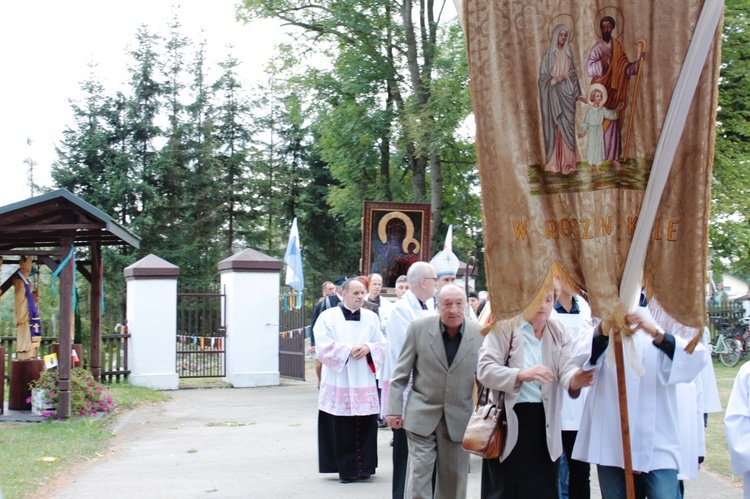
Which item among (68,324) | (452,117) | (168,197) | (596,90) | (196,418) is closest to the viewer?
(596,90)

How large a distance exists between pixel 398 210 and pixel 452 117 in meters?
11.1

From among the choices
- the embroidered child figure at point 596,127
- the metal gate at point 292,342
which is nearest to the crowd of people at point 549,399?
the embroidered child figure at point 596,127

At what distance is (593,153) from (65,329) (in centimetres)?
1046

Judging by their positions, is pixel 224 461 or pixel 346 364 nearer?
pixel 346 364

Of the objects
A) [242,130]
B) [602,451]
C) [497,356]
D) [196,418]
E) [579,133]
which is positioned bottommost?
[196,418]

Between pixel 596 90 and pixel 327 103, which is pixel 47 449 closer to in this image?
pixel 596 90

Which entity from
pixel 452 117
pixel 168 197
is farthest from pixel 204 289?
pixel 452 117

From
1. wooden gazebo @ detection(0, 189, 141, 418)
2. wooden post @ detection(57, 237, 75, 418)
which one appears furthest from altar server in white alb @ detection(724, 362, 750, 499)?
wooden post @ detection(57, 237, 75, 418)

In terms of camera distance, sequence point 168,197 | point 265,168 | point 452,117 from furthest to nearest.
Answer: point 265,168
point 168,197
point 452,117

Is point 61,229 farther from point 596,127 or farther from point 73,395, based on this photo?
point 596,127

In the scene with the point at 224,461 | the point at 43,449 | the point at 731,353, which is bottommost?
the point at 224,461

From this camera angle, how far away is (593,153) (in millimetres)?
4309

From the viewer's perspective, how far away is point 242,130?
44.3m

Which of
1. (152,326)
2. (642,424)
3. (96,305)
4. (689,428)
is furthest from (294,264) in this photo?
(642,424)
